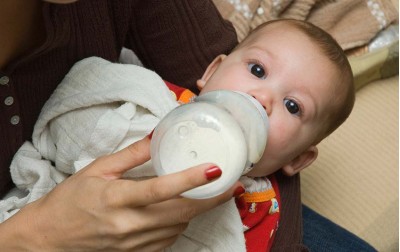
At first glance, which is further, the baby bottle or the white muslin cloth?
the white muslin cloth

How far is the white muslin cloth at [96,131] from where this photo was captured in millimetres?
1018

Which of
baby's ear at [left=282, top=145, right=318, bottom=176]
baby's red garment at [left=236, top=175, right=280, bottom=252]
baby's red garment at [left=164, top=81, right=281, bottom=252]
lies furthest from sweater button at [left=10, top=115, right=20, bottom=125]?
baby's ear at [left=282, top=145, right=318, bottom=176]

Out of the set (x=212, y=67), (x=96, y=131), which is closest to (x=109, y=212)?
(x=96, y=131)

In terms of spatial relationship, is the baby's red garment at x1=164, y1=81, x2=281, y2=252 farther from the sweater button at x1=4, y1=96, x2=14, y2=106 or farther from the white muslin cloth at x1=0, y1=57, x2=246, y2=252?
the sweater button at x1=4, y1=96, x2=14, y2=106

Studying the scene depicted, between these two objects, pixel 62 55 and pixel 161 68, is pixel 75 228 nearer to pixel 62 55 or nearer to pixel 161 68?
pixel 62 55

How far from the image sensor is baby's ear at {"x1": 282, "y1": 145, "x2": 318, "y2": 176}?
1235 millimetres

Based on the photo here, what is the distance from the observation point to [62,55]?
1146 mm

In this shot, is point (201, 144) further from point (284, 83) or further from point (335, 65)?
point (335, 65)

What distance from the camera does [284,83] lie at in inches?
42.1

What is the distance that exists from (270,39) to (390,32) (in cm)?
80

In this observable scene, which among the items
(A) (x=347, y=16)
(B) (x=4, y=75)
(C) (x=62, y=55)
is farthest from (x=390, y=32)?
(B) (x=4, y=75)

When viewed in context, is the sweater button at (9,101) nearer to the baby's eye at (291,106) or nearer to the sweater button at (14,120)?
the sweater button at (14,120)

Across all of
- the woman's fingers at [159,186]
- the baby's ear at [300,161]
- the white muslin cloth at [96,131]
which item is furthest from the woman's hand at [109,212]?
the baby's ear at [300,161]

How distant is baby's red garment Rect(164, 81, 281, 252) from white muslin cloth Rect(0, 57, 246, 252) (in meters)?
0.09
